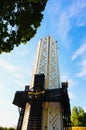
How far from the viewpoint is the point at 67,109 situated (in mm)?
24219

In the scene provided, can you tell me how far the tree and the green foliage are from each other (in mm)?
30096

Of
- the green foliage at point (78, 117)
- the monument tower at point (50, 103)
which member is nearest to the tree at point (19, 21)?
the monument tower at point (50, 103)

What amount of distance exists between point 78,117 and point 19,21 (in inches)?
1272

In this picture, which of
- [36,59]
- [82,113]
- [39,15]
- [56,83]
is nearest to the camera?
[39,15]

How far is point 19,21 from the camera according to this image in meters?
9.22

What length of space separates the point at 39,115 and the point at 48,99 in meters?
2.30

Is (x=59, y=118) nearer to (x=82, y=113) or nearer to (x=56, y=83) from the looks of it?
(x=56, y=83)

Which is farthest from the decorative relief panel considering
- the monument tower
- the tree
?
the tree

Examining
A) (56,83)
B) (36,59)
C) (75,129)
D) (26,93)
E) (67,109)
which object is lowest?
(75,129)

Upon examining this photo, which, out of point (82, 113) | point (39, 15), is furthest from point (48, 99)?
point (82, 113)

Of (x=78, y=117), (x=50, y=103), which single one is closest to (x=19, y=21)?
(x=50, y=103)

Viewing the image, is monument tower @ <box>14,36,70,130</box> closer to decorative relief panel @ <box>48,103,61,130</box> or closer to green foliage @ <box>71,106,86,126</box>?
decorative relief panel @ <box>48,103,61,130</box>

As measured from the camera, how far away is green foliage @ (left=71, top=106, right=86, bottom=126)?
117ft

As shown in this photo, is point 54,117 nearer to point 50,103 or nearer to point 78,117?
point 50,103
